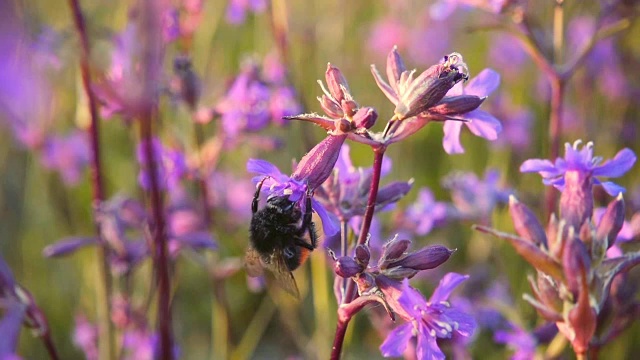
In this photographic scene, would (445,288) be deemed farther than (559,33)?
No

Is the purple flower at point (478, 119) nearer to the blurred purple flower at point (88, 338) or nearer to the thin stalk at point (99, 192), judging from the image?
the thin stalk at point (99, 192)

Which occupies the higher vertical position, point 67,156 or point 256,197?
point 256,197

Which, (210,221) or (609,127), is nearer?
(210,221)

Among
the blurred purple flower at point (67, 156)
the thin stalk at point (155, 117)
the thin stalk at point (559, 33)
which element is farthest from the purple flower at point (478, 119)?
the blurred purple flower at point (67, 156)

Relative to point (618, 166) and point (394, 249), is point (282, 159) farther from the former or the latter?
point (394, 249)

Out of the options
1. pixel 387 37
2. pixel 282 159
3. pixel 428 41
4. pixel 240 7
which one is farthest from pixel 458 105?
pixel 428 41

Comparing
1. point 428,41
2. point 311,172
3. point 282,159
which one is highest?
point 311,172

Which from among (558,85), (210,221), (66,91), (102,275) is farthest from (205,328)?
(558,85)

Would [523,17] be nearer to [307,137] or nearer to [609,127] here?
[307,137]
